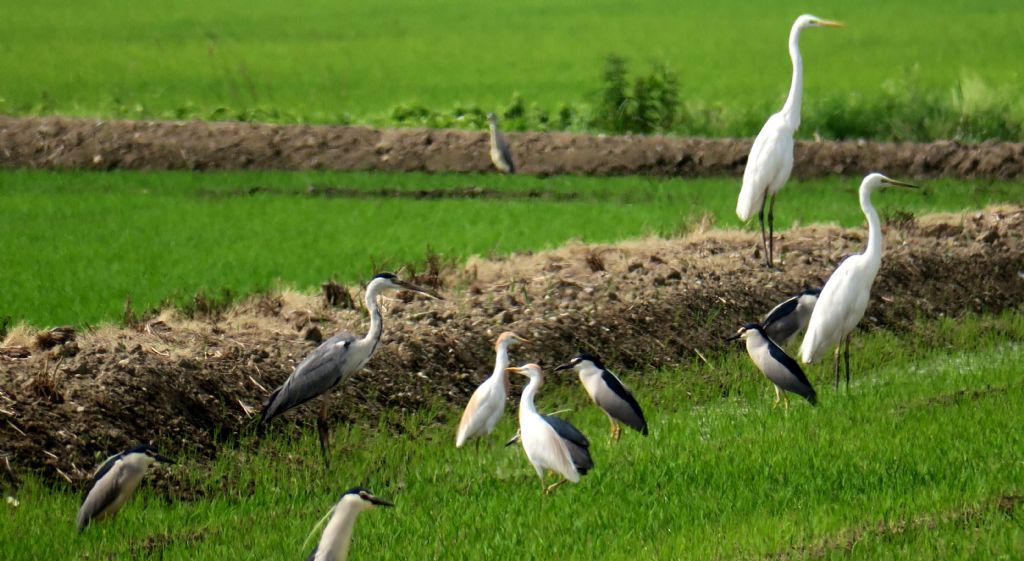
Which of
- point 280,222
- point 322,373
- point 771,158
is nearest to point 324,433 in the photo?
point 322,373

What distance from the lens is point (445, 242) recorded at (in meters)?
16.5

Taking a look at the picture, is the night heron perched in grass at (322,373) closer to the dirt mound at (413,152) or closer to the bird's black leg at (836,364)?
the bird's black leg at (836,364)

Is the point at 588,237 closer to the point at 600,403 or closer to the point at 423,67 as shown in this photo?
the point at 600,403

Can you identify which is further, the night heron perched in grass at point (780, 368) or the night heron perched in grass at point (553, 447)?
the night heron perched in grass at point (780, 368)

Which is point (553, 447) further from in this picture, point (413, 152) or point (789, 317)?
point (413, 152)

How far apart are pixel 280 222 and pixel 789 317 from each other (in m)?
8.50

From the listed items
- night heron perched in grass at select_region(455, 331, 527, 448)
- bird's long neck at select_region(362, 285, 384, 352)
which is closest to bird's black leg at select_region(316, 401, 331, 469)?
bird's long neck at select_region(362, 285, 384, 352)

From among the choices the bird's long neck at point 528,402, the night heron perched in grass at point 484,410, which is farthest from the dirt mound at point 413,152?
the bird's long neck at point 528,402

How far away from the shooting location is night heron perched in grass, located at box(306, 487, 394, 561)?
586 cm

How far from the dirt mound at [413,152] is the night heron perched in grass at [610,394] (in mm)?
14056

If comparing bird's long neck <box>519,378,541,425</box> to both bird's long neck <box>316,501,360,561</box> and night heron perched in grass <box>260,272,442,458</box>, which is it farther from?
bird's long neck <box>316,501,360,561</box>

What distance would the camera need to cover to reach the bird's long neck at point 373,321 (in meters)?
8.98

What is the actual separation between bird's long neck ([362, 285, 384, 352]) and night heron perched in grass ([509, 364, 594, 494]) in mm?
1282

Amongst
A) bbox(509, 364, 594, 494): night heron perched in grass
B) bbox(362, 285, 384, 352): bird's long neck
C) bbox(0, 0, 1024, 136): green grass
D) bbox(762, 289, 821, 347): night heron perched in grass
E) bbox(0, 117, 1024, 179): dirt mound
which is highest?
bbox(362, 285, 384, 352): bird's long neck
